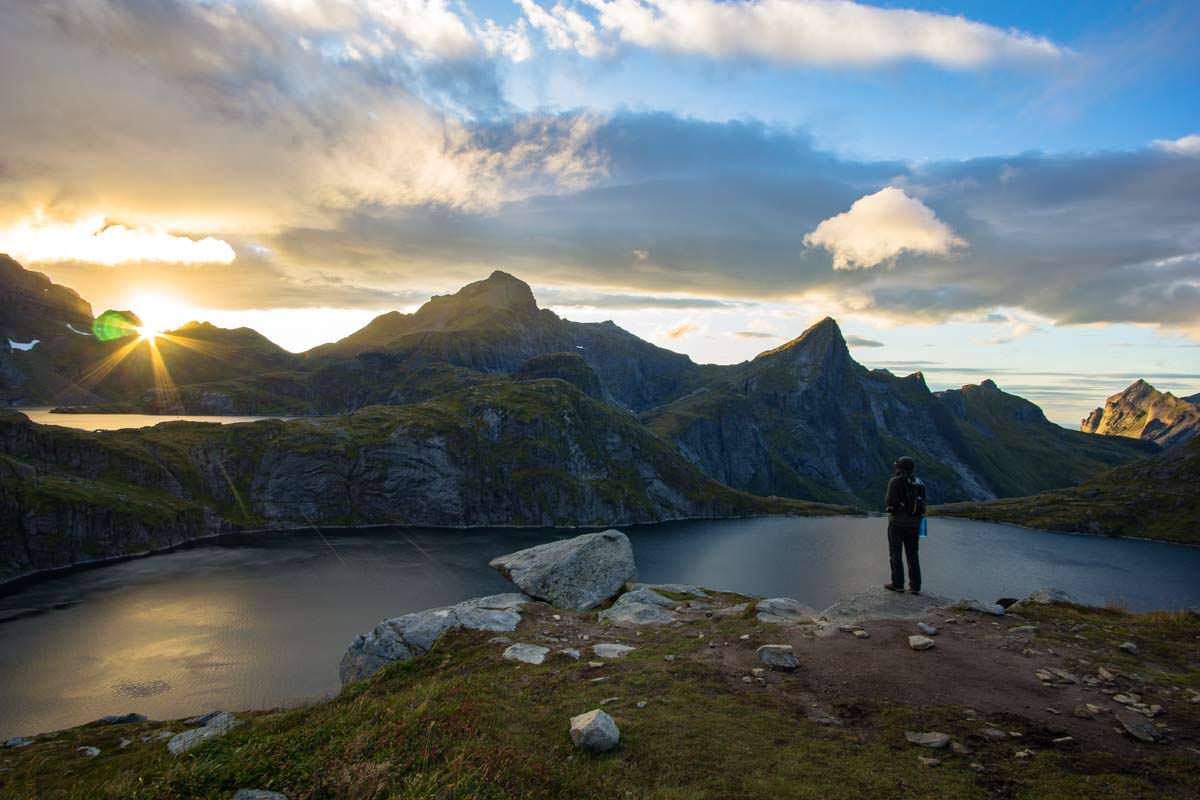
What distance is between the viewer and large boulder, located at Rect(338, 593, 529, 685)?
2805 cm

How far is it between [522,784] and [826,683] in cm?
1024

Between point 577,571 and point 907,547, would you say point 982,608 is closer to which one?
point 907,547

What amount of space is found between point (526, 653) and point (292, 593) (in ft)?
365

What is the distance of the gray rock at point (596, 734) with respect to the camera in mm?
13972

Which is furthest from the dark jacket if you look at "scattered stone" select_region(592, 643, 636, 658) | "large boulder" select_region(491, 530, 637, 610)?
"large boulder" select_region(491, 530, 637, 610)

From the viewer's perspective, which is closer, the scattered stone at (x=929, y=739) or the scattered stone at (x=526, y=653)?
the scattered stone at (x=929, y=739)

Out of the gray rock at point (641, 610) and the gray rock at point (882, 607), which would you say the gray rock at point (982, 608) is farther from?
the gray rock at point (641, 610)

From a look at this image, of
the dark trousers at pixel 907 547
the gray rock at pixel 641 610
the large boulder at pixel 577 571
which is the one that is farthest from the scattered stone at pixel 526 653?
the dark trousers at pixel 907 547

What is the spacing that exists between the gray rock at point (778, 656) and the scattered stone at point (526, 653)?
27.6 ft

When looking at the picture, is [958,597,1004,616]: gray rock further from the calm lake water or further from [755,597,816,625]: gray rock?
the calm lake water

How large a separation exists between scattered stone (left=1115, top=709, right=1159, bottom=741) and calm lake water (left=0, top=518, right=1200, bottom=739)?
60.3 meters

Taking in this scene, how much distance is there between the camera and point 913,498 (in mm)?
26766

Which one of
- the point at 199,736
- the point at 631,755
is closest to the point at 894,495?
the point at 631,755

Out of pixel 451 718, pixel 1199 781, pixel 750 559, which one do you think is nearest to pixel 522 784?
pixel 451 718
